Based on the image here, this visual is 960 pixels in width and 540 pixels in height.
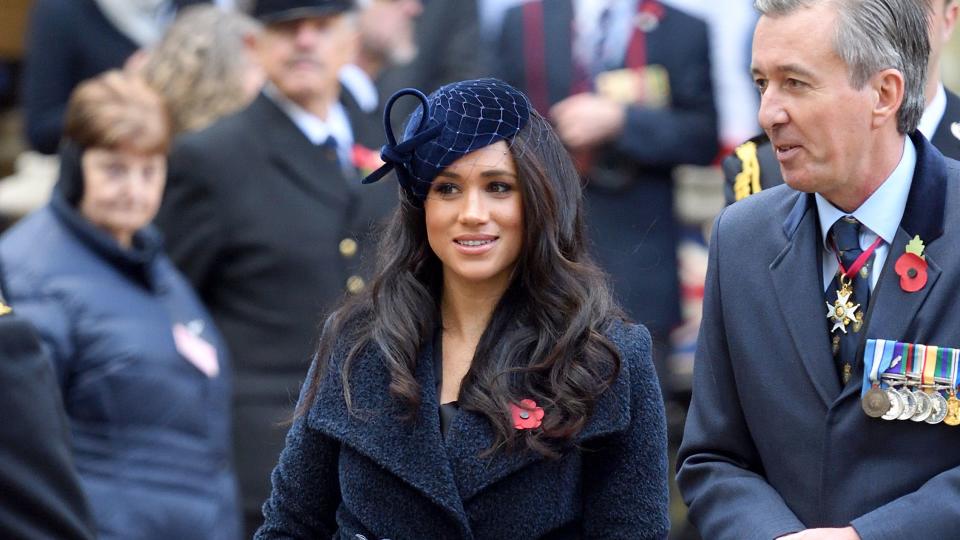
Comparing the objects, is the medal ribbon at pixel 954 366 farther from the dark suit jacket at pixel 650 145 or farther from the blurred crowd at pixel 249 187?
the dark suit jacket at pixel 650 145

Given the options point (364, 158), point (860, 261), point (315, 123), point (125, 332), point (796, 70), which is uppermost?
point (796, 70)

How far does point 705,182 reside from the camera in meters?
8.08

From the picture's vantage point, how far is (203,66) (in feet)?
23.6

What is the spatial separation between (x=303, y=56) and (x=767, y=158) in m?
2.70

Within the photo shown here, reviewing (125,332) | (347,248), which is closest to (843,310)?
(125,332)

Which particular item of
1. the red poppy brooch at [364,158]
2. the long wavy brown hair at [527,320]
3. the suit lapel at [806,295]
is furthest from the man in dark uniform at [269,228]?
the suit lapel at [806,295]

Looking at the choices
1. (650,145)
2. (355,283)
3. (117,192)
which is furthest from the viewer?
(650,145)

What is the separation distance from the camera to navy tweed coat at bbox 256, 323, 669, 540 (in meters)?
3.75

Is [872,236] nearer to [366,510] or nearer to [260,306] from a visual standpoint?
[366,510]

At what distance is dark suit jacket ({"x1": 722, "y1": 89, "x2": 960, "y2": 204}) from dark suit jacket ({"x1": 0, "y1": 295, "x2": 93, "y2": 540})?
182 centimetres

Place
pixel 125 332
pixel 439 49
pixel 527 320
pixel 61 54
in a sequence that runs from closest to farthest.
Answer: pixel 527 320 < pixel 125 332 < pixel 61 54 < pixel 439 49

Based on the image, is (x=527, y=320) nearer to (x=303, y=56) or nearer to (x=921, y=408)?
(x=921, y=408)

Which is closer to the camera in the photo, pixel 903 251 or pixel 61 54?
pixel 903 251

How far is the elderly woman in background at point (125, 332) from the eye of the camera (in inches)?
223
